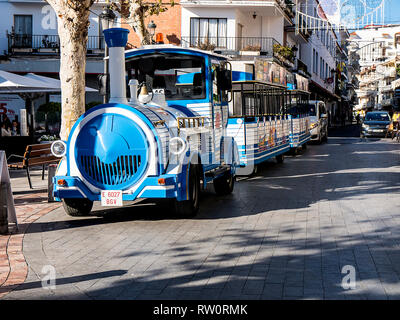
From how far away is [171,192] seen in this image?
8.53 meters

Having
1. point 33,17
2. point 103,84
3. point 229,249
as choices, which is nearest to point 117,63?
point 103,84

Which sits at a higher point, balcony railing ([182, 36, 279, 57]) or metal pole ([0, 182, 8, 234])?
balcony railing ([182, 36, 279, 57])

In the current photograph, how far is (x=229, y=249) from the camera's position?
717cm

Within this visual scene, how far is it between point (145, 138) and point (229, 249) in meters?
2.18

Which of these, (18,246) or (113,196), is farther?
(113,196)

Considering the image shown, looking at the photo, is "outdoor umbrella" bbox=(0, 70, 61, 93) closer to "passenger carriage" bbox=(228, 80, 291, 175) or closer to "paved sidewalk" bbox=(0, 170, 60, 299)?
"paved sidewalk" bbox=(0, 170, 60, 299)

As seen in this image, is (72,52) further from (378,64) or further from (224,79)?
(378,64)

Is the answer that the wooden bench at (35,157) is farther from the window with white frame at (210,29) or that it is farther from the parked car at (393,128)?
the parked car at (393,128)

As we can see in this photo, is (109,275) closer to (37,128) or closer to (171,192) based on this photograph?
(171,192)

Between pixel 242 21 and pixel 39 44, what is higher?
pixel 242 21

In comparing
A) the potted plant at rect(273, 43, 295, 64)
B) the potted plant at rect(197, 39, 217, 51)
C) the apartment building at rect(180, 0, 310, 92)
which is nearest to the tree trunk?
the apartment building at rect(180, 0, 310, 92)

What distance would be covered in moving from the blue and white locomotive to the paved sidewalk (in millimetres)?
808

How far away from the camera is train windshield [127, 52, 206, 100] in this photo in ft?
34.6
